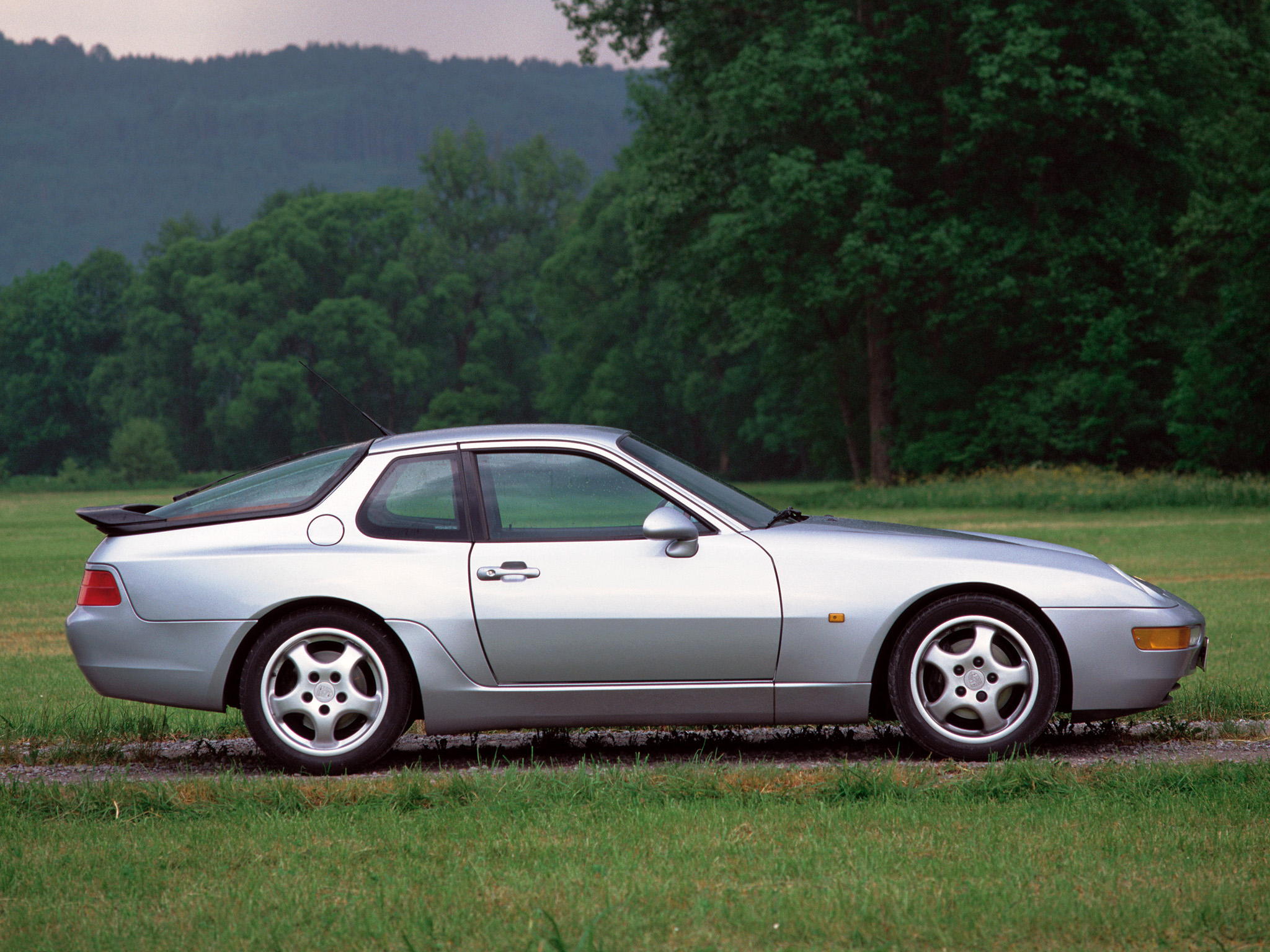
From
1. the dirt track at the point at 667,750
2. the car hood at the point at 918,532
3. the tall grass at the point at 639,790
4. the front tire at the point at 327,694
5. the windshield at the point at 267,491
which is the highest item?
the windshield at the point at 267,491

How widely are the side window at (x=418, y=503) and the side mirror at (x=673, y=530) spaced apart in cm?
84

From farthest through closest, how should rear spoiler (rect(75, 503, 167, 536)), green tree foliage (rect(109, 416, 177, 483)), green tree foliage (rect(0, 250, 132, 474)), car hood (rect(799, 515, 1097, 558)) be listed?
green tree foliage (rect(0, 250, 132, 474)) < green tree foliage (rect(109, 416, 177, 483)) < car hood (rect(799, 515, 1097, 558)) < rear spoiler (rect(75, 503, 167, 536))

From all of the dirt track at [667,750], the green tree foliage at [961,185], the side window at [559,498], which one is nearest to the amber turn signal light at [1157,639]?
the dirt track at [667,750]

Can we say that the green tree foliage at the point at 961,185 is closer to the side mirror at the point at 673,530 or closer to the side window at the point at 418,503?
the side window at the point at 418,503

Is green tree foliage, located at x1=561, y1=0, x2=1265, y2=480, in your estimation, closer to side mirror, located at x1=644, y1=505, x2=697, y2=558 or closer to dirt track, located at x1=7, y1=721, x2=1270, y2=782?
dirt track, located at x1=7, y1=721, x2=1270, y2=782

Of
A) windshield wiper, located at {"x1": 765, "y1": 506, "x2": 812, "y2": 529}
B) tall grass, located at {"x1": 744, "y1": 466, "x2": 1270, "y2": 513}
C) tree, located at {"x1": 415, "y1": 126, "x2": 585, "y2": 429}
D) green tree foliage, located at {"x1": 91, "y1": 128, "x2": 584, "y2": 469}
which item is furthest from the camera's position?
tree, located at {"x1": 415, "y1": 126, "x2": 585, "y2": 429}

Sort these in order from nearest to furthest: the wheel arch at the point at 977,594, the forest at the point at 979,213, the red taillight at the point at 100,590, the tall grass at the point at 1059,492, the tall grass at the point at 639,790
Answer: the tall grass at the point at 639,790 < the wheel arch at the point at 977,594 < the red taillight at the point at 100,590 < the tall grass at the point at 1059,492 < the forest at the point at 979,213

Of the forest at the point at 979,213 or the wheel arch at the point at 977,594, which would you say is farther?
the forest at the point at 979,213

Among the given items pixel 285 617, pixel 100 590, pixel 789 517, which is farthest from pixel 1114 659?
pixel 100 590

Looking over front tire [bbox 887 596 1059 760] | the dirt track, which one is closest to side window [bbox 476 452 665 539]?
the dirt track

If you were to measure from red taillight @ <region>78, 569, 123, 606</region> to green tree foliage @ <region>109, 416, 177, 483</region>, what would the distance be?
277ft

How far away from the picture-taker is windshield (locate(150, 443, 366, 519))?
19.6 ft

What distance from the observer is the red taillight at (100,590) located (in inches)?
228

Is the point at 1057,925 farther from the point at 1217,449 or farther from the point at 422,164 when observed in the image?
the point at 422,164
